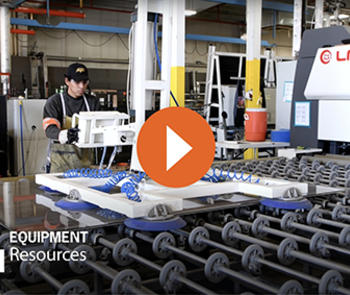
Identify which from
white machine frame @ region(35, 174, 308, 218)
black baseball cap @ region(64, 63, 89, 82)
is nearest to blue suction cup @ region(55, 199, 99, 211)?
white machine frame @ region(35, 174, 308, 218)

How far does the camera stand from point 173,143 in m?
1.71

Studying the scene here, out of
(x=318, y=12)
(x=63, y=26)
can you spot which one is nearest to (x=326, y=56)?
(x=318, y=12)

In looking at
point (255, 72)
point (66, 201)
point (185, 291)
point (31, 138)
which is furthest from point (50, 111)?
point (255, 72)

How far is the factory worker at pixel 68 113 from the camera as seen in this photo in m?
3.47

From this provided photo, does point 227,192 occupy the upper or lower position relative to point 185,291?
upper

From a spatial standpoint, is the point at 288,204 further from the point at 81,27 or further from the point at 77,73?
the point at 81,27

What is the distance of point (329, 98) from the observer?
3562mm

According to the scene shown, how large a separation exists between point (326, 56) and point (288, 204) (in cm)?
218

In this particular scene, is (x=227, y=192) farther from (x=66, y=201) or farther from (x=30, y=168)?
(x=30, y=168)

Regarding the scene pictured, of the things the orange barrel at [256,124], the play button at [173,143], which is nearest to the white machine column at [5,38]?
the orange barrel at [256,124]

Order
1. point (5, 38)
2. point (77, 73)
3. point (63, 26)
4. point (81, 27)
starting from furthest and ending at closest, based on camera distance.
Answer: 1. point (81, 27)
2. point (63, 26)
3. point (5, 38)
4. point (77, 73)

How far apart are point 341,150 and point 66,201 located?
105 inches

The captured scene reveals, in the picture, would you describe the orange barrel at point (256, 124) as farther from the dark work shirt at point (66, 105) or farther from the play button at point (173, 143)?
the play button at point (173, 143)

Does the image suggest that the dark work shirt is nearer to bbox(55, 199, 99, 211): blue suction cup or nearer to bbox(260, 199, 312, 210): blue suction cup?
bbox(55, 199, 99, 211): blue suction cup
